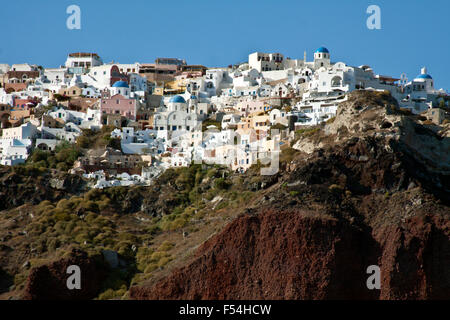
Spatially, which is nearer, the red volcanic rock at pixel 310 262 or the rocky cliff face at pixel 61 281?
the red volcanic rock at pixel 310 262

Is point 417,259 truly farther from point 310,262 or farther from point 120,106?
point 120,106

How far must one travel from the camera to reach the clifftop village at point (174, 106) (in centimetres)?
9050

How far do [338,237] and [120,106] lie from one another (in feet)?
143

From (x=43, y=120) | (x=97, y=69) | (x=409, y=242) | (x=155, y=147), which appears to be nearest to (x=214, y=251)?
(x=409, y=242)

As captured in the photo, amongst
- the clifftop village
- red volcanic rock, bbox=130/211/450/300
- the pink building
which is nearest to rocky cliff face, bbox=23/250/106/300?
red volcanic rock, bbox=130/211/450/300

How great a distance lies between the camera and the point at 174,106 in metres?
107

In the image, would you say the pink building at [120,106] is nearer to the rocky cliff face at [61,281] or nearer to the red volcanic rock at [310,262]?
the rocky cliff face at [61,281]

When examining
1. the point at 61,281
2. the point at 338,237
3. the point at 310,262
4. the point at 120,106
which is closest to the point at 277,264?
the point at 310,262

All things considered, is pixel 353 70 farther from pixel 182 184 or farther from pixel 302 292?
pixel 302 292

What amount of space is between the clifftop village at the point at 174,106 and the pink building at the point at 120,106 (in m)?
0.11

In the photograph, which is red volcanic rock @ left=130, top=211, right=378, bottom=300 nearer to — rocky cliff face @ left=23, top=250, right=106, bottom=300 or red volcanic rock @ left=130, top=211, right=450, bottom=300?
red volcanic rock @ left=130, top=211, right=450, bottom=300

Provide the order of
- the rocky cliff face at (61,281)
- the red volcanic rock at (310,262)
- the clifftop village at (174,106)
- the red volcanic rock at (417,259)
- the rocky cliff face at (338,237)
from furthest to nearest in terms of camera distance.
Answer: the clifftop village at (174,106)
the rocky cliff face at (61,281)
the rocky cliff face at (338,237)
the red volcanic rock at (310,262)
the red volcanic rock at (417,259)

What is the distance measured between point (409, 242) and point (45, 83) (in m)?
62.7

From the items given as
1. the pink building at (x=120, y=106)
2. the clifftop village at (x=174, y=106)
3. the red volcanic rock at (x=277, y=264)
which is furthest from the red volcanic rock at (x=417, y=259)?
the pink building at (x=120, y=106)
